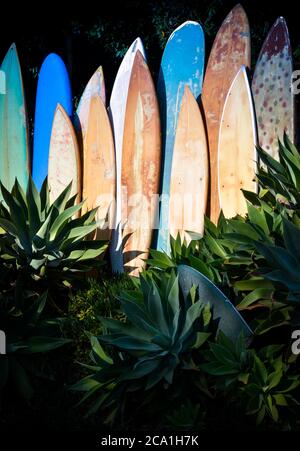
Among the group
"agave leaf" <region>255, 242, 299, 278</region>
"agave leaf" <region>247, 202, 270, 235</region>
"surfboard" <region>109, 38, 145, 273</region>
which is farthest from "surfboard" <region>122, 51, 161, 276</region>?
"agave leaf" <region>255, 242, 299, 278</region>

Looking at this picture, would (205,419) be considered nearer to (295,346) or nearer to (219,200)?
(295,346)

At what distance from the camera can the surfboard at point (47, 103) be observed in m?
4.48

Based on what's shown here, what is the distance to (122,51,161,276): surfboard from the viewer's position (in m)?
4.04

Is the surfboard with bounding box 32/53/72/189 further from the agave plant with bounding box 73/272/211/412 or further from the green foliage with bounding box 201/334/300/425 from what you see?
the green foliage with bounding box 201/334/300/425

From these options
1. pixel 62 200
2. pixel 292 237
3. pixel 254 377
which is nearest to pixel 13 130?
pixel 62 200

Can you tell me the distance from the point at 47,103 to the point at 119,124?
1.99 ft

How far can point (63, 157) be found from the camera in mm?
4289

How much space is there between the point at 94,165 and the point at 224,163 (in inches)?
34.6

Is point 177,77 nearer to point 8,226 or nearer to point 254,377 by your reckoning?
point 8,226

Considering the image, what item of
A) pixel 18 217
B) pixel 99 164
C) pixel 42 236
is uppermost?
pixel 99 164

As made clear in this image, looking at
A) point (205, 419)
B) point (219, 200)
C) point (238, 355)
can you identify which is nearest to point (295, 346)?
point (238, 355)

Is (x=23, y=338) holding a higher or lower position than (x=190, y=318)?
lower

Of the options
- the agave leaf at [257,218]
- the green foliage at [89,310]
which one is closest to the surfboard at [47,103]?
the green foliage at [89,310]

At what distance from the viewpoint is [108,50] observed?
643 centimetres
